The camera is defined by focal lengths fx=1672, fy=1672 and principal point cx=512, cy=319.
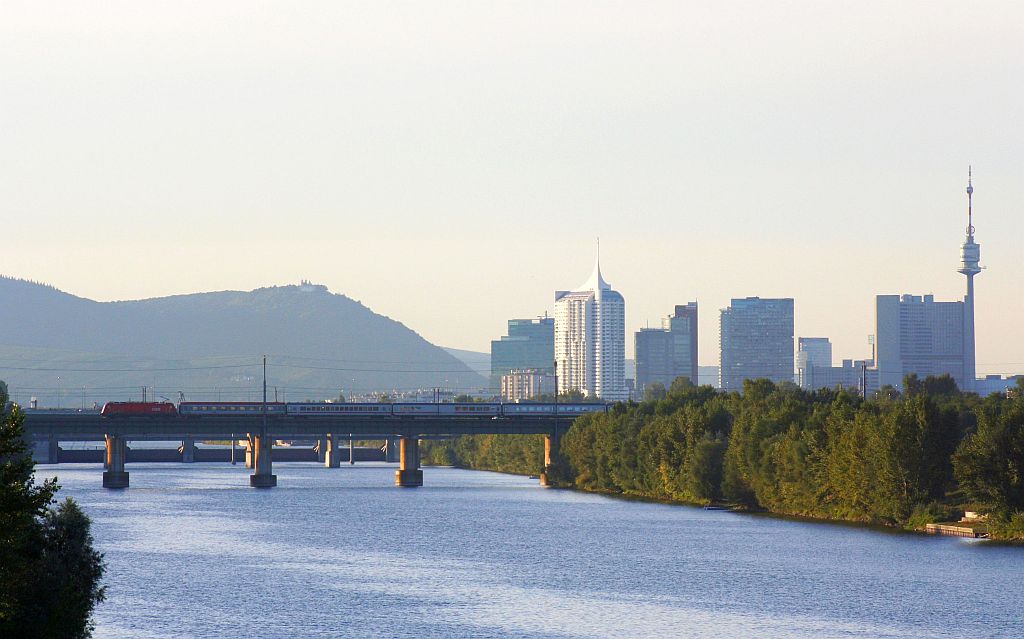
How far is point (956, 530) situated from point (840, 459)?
18870 mm

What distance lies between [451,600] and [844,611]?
21.4 metres

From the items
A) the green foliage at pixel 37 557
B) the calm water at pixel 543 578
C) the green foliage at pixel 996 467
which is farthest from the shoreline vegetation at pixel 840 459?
the green foliage at pixel 37 557

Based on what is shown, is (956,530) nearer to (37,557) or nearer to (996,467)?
(996,467)

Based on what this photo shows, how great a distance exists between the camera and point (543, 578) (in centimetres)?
10438

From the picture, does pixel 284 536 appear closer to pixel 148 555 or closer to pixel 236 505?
pixel 148 555

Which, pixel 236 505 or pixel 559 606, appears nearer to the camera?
pixel 559 606

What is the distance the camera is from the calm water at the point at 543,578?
273 ft

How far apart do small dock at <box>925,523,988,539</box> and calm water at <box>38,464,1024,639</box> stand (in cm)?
261

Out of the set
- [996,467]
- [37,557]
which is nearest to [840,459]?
[996,467]

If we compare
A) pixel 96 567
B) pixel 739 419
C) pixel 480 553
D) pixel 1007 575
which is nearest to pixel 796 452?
pixel 739 419

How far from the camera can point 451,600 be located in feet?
305

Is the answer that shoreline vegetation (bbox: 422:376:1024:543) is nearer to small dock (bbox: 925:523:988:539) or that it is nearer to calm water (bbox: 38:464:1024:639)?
small dock (bbox: 925:523:988:539)

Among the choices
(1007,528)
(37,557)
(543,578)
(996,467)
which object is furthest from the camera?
(996,467)

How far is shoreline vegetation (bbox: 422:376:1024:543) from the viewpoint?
4961 inches
